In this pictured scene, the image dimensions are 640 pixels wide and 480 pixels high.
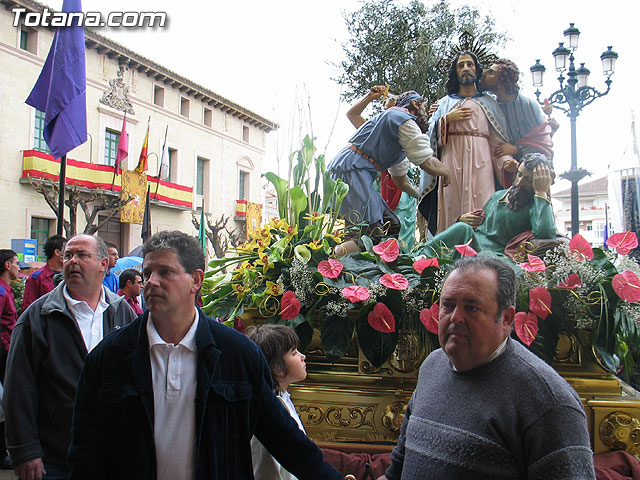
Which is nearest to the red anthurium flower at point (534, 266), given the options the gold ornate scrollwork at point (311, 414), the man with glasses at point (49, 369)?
the gold ornate scrollwork at point (311, 414)

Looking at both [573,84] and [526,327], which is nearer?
[526,327]

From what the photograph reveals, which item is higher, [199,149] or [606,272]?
[199,149]

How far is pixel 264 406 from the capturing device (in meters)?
1.83

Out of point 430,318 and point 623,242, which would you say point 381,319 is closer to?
point 430,318

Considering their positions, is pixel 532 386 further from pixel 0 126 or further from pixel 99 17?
pixel 0 126

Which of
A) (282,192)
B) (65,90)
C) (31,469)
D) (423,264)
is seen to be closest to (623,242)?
(423,264)

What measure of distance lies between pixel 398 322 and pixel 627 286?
1.09 m

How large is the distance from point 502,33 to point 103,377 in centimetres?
1481

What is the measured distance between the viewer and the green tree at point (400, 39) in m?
13.6

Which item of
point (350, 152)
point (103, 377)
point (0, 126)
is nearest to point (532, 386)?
point (103, 377)

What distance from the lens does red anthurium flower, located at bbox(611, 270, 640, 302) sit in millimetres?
2510

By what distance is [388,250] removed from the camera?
2943mm

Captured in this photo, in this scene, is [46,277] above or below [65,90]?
below

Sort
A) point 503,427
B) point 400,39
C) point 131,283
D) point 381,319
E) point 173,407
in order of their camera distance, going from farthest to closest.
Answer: point 400,39, point 131,283, point 381,319, point 173,407, point 503,427
